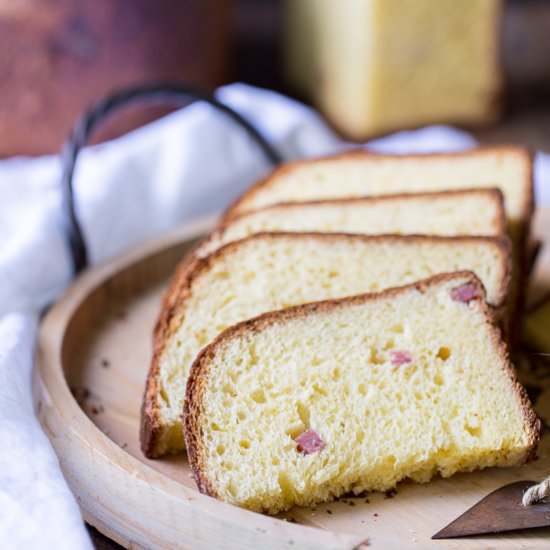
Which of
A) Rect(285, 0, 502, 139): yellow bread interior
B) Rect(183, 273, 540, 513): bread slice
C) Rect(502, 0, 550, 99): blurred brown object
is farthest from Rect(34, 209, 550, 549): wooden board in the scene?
Rect(502, 0, 550, 99): blurred brown object

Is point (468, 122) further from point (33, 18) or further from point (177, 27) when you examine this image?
point (33, 18)

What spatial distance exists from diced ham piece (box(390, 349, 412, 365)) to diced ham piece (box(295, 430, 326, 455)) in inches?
9.4

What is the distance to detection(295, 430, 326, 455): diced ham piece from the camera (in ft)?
5.52

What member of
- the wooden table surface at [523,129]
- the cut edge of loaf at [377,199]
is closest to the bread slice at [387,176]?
the cut edge of loaf at [377,199]

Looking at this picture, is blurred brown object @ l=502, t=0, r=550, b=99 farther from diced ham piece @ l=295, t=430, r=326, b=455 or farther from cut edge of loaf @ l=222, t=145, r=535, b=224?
diced ham piece @ l=295, t=430, r=326, b=455

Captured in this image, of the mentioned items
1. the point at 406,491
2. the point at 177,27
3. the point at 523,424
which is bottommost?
the point at 406,491

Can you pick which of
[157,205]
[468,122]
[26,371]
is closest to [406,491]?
[26,371]

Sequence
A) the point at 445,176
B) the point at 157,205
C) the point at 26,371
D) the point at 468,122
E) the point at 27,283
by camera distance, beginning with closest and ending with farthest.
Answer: the point at 26,371, the point at 27,283, the point at 445,176, the point at 157,205, the point at 468,122

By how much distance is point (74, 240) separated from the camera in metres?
2.60

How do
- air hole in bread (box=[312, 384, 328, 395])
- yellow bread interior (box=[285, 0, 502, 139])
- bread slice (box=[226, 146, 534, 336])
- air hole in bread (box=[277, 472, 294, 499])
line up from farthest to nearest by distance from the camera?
yellow bread interior (box=[285, 0, 502, 139]), bread slice (box=[226, 146, 534, 336]), air hole in bread (box=[312, 384, 328, 395]), air hole in bread (box=[277, 472, 294, 499])

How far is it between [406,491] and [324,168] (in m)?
1.35

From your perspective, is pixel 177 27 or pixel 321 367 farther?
pixel 177 27

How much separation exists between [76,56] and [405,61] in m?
1.66

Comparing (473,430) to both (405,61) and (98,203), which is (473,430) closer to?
(98,203)
